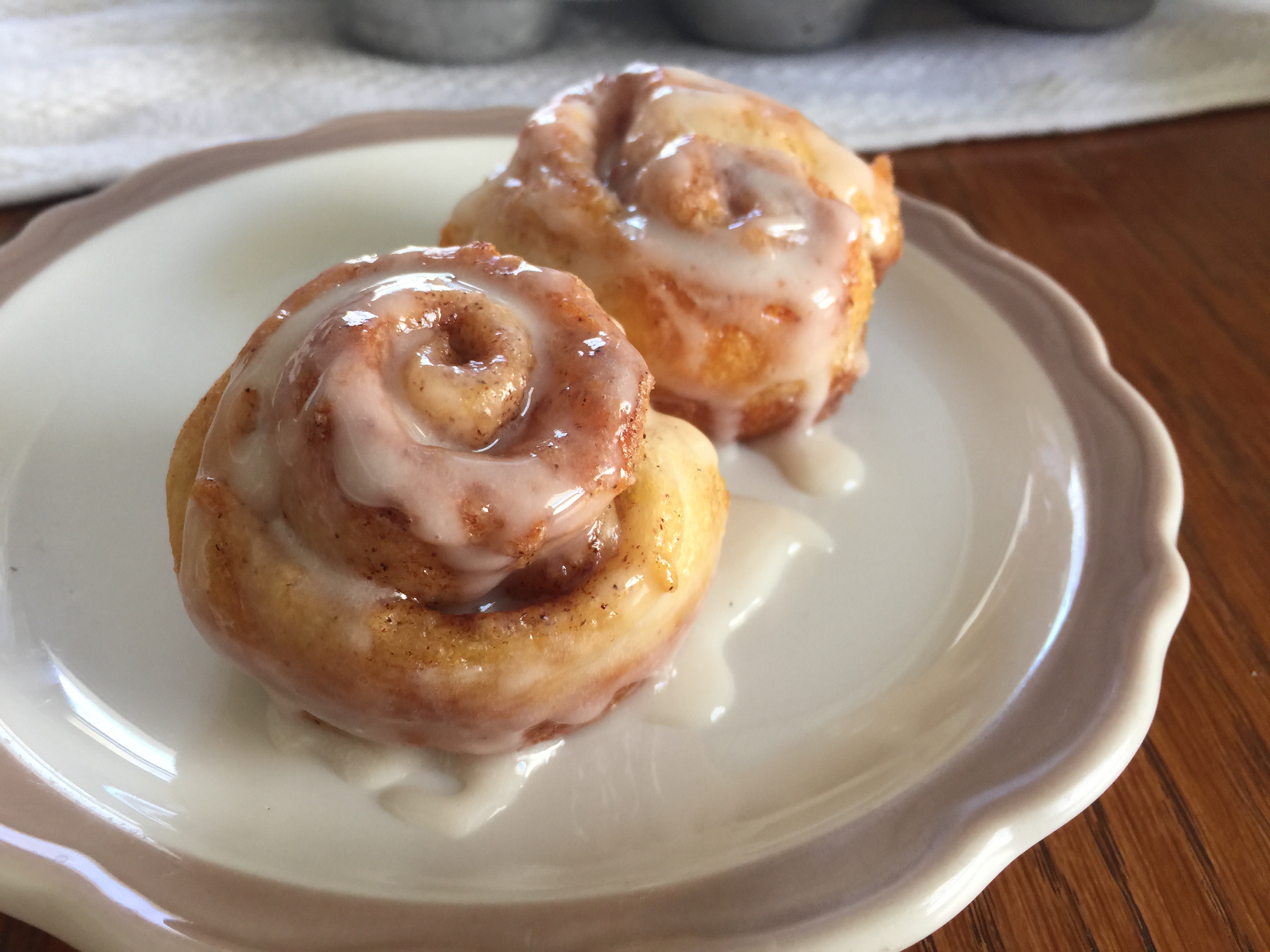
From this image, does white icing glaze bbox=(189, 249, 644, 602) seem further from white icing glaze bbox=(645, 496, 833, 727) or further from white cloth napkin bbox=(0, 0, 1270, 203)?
white cloth napkin bbox=(0, 0, 1270, 203)

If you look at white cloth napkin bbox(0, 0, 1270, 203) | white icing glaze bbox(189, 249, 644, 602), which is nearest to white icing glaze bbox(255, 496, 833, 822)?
white icing glaze bbox(189, 249, 644, 602)

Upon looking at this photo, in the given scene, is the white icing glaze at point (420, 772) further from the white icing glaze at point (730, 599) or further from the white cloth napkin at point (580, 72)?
the white cloth napkin at point (580, 72)

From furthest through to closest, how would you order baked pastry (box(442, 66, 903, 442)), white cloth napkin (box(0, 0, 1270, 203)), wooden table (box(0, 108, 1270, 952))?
white cloth napkin (box(0, 0, 1270, 203)) → baked pastry (box(442, 66, 903, 442)) → wooden table (box(0, 108, 1270, 952))

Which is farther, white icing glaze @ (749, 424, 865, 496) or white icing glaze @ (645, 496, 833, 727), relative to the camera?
white icing glaze @ (749, 424, 865, 496)

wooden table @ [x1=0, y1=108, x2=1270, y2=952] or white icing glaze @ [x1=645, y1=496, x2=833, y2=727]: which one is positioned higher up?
white icing glaze @ [x1=645, y1=496, x2=833, y2=727]

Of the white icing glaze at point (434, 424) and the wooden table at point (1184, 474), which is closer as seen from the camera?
the white icing glaze at point (434, 424)

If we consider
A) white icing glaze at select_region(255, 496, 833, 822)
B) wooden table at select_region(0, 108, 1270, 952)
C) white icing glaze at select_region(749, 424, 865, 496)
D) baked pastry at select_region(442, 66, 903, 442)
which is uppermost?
baked pastry at select_region(442, 66, 903, 442)

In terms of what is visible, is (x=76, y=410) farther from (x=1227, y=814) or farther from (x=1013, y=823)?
(x=1227, y=814)

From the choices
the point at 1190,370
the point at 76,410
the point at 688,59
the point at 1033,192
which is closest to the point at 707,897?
the point at 76,410

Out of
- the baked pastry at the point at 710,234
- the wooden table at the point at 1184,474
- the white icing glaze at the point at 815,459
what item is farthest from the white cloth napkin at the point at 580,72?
the white icing glaze at the point at 815,459
